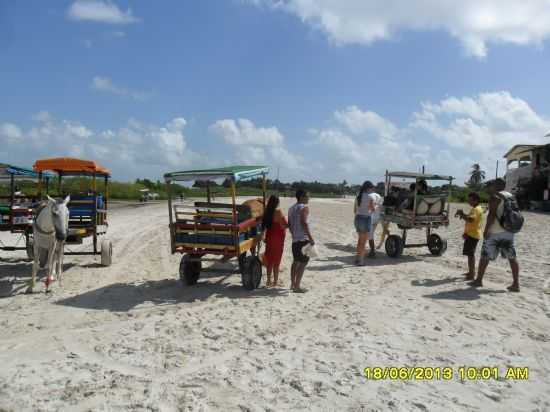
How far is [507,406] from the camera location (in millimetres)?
3676

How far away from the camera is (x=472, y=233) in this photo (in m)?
8.38

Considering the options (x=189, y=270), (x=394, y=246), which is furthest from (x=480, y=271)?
(x=189, y=270)

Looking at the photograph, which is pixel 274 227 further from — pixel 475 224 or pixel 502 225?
pixel 475 224

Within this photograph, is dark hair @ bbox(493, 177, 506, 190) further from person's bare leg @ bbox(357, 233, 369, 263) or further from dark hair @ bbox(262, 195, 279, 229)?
dark hair @ bbox(262, 195, 279, 229)

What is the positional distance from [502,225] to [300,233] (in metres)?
3.33

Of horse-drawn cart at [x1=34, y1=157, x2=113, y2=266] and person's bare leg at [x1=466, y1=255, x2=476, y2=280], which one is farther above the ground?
horse-drawn cart at [x1=34, y1=157, x2=113, y2=266]

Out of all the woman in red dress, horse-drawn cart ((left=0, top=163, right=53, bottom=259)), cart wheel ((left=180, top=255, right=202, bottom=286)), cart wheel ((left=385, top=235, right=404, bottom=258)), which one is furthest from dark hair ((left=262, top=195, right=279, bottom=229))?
horse-drawn cart ((left=0, top=163, right=53, bottom=259))

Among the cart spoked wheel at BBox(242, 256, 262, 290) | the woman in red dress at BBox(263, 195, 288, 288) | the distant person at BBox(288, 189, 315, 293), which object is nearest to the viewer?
the distant person at BBox(288, 189, 315, 293)

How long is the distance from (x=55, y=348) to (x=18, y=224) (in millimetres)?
5026

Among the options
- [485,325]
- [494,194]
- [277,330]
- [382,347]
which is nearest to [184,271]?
[277,330]

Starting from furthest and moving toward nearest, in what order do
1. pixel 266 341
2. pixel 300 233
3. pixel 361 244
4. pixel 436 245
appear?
pixel 436 245
pixel 361 244
pixel 300 233
pixel 266 341

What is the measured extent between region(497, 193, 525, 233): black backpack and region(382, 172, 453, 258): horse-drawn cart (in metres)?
3.87

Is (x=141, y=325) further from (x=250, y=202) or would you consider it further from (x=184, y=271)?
(x=250, y=202)

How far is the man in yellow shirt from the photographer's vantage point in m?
8.28
